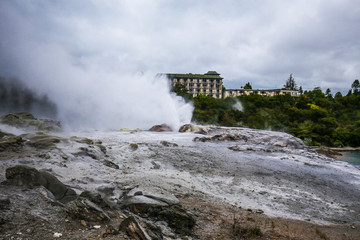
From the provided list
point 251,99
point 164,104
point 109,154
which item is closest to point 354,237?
point 109,154

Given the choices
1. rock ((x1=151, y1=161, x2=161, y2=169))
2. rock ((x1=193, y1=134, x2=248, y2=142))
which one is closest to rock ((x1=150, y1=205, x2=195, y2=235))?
rock ((x1=151, y1=161, x2=161, y2=169))

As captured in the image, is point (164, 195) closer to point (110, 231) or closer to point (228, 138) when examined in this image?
point (110, 231)

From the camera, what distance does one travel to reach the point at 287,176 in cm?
1058

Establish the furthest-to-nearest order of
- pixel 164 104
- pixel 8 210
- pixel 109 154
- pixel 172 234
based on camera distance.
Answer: pixel 164 104 < pixel 109 154 < pixel 172 234 < pixel 8 210

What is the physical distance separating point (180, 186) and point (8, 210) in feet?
16.1

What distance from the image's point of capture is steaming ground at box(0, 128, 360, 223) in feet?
23.4

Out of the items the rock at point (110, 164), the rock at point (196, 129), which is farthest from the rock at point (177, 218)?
the rock at point (196, 129)

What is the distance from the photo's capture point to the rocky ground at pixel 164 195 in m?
4.39

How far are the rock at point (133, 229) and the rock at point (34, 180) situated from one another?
1906 mm

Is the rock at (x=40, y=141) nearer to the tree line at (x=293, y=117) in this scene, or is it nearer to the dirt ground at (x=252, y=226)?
the dirt ground at (x=252, y=226)

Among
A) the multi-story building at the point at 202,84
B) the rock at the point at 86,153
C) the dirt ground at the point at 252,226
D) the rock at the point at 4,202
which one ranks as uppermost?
the multi-story building at the point at 202,84

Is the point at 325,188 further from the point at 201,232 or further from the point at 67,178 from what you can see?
the point at 67,178

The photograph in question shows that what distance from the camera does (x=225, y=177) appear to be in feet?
31.9

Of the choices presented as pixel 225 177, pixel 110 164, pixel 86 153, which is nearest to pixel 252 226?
pixel 225 177
